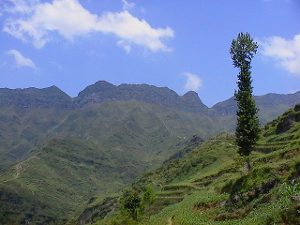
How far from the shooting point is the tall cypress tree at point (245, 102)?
41844 millimetres

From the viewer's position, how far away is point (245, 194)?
33.5 metres

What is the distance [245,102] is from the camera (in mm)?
43062

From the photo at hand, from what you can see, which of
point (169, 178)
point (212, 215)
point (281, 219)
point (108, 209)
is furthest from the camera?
point (108, 209)

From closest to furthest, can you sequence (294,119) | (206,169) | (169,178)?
1. (294,119)
2. (206,169)
3. (169,178)

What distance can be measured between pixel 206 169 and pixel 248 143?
70.8 meters

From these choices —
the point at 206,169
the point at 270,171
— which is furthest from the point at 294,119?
the point at 270,171

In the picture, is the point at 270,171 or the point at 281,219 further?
the point at 270,171

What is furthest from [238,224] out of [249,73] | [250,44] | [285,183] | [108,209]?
[108,209]

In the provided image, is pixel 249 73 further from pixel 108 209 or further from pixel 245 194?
pixel 108 209

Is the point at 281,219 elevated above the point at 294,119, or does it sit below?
below

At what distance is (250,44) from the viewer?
44.9 m

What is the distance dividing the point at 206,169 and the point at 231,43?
72476mm

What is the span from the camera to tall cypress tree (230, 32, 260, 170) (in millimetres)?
41844

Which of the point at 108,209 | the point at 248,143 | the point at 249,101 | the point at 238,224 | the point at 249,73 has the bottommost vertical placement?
the point at 108,209
